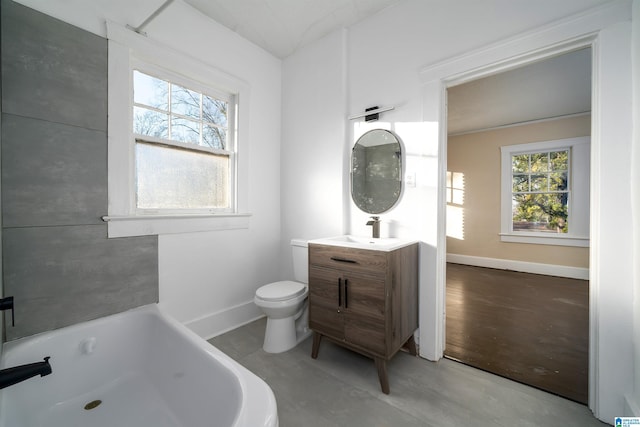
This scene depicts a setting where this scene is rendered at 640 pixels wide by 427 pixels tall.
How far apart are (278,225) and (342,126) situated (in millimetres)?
1236

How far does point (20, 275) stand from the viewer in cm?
142

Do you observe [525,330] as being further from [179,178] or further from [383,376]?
[179,178]

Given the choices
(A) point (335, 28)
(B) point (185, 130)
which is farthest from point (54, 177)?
(A) point (335, 28)

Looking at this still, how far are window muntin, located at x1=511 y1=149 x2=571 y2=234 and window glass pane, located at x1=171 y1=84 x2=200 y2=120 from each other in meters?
5.03

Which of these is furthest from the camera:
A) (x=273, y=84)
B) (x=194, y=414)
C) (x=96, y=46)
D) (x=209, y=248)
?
(x=273, y=84)

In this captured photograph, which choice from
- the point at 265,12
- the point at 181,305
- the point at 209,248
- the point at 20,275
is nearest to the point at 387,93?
the point at 265,12

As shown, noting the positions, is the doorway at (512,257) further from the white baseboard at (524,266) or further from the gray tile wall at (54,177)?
the gray tile wall at (54,177)

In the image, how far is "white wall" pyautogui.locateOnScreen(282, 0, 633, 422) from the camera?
131 cm

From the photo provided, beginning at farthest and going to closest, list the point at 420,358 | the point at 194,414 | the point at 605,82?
the point at 420,358 → the point at 605,82 → the point at 194,414

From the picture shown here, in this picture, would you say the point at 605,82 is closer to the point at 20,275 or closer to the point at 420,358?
the point at 420,358

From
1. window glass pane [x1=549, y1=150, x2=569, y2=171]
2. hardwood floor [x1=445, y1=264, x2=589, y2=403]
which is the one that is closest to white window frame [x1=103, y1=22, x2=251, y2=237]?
hardwood floor [x1=445, y1=264, x2=589, y2=403]

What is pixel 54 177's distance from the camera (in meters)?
1.51

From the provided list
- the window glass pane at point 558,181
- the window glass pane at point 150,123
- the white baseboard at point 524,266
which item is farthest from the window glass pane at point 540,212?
the window glass pane at point 150,123

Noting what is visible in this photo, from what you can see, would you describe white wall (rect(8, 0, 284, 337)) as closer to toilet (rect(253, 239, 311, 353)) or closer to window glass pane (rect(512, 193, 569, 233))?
toilet (rect(253, 239, 311, 353))
